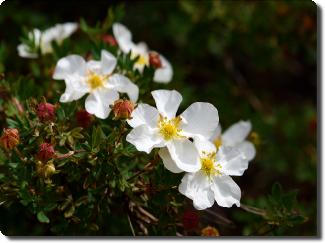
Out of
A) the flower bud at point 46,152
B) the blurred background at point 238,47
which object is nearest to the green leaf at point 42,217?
the flower bud at point 46,152

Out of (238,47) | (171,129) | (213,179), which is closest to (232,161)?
(213,179)

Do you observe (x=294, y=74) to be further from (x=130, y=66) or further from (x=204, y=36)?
(x=130, y=66)

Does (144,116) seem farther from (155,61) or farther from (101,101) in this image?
(155,61)

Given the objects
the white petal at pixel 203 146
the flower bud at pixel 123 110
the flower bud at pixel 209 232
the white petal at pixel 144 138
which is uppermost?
the flower bud at pixel 123 110

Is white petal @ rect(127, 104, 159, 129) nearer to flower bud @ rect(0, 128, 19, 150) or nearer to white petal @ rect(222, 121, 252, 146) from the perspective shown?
flower bud @ rect(0, 128, 19, 150)

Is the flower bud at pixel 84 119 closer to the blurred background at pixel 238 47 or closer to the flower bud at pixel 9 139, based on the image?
the flower bud at pixel 9 139

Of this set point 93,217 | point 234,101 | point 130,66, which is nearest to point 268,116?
point 234,101
